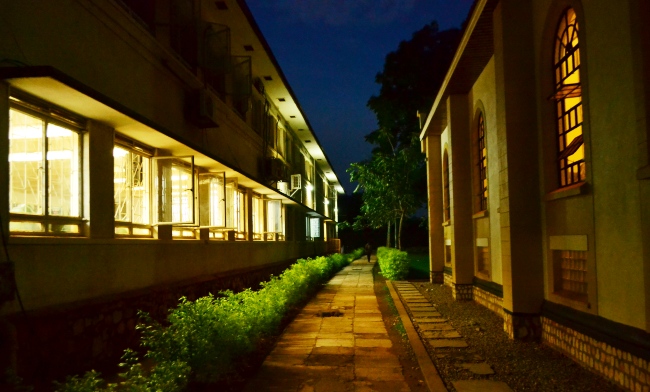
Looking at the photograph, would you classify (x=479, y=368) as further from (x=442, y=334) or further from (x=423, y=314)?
(x=423, y=314)

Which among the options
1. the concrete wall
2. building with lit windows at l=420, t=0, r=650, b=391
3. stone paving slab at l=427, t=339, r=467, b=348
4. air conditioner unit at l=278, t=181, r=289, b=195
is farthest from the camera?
air conditioner unit at l=278, t=181, r=289, b=195

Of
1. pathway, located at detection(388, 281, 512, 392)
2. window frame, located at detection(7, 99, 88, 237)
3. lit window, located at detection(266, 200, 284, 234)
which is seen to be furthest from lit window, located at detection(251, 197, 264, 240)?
window frame, located at detection(7, 99, 88, 237)

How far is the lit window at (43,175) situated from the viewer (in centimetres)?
546

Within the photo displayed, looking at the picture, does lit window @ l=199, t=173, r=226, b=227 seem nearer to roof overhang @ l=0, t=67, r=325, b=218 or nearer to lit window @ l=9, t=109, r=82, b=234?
roof overhang @ l=0, t=67, r=325, b=218

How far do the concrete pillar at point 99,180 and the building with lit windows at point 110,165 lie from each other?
0.02m

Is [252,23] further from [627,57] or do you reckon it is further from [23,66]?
[627,57]

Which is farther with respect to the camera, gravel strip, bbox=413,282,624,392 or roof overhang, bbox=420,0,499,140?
roof overhang, bbox=420,0,499,140

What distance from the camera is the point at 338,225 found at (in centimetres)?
5241

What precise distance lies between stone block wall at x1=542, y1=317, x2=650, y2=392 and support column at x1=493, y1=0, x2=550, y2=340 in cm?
47

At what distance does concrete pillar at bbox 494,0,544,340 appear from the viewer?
26.7 feet

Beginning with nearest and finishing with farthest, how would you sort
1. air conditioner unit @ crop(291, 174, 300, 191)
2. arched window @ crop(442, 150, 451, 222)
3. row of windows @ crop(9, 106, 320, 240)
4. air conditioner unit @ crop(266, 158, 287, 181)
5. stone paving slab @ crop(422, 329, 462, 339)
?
row of windows @ crop(9, 106, 320, 240), stone paving slab @ crop(422, 329, 462, 339), arched window @ crop(442, 150, 451, 222), air conditioner unit @ crop(266, 158, 287, 181), air conditioner unit @ crop(291, 174, 300, 191)

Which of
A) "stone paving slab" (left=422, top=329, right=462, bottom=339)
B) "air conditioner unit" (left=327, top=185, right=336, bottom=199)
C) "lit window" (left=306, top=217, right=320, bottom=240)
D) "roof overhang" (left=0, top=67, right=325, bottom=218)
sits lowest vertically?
"stone paving slab" (left=422, top=329, right=462, bottom=339)

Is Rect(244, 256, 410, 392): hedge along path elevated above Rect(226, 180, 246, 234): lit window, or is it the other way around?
Rect(226, 180, 246, 234): lit window

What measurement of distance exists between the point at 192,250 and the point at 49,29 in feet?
17.8
